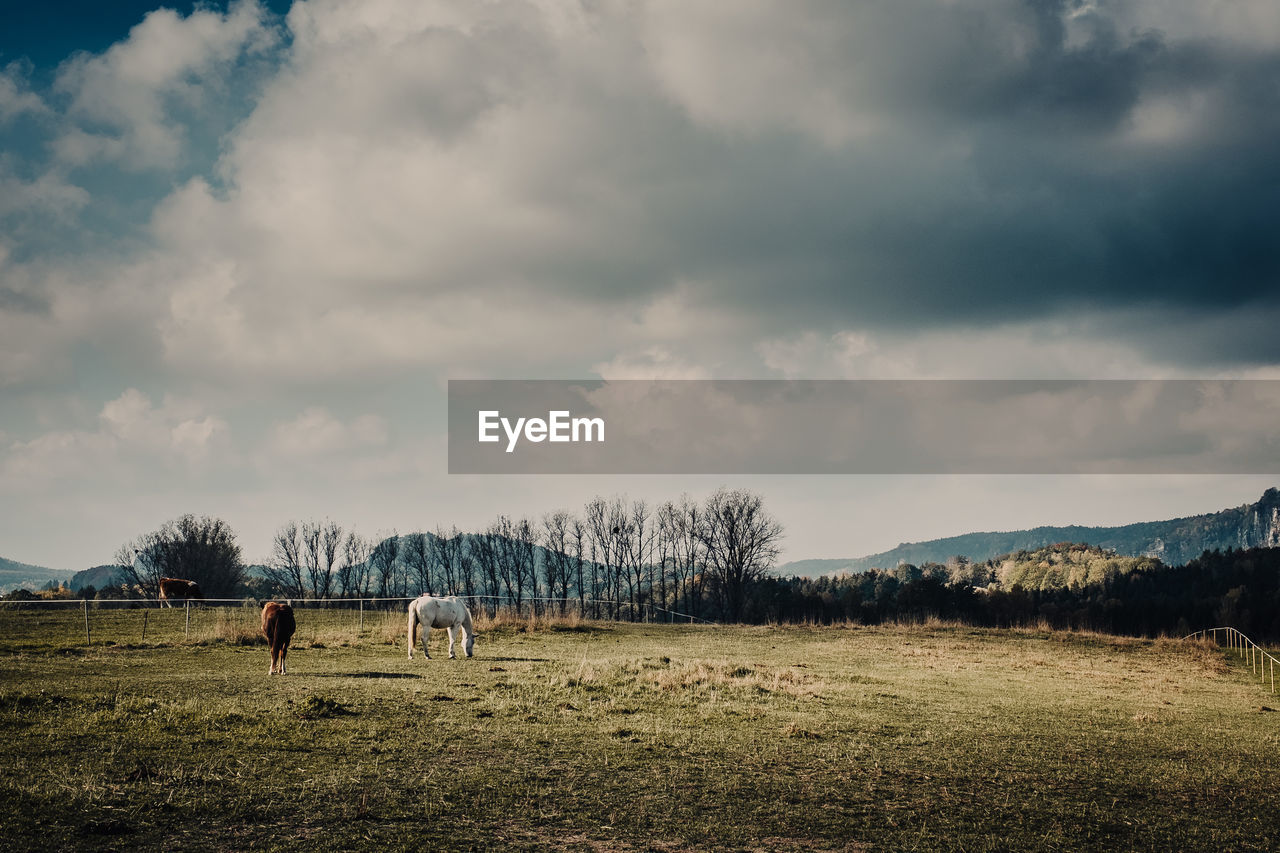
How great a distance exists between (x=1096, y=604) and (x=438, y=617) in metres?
72.0

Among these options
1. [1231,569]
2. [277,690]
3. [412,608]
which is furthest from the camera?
[1231,569]

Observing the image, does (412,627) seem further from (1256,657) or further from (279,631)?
(1256,657)

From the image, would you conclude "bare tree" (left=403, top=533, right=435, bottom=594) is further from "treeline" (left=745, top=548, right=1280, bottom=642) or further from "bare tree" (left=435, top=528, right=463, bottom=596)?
"treeline" (left=745, top=548, right=1280, bottom=642)

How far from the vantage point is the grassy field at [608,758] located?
7.79 m

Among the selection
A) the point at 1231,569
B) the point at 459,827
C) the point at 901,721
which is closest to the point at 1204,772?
the point at 901,721

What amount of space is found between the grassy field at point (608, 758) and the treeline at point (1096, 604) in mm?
38801

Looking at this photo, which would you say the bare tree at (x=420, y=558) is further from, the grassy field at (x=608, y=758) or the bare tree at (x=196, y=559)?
the grassy field at (x=608, y=758)

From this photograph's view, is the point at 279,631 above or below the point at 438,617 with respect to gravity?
above

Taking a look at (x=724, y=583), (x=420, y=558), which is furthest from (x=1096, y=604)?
(x=420, y=558)

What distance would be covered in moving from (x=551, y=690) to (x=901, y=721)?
6.83m

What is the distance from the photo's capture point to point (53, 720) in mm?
11797

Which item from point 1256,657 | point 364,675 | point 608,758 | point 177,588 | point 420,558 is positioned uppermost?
point 608,758

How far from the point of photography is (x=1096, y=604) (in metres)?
77.1

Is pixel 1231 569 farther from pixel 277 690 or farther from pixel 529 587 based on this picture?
pixel 277 690
